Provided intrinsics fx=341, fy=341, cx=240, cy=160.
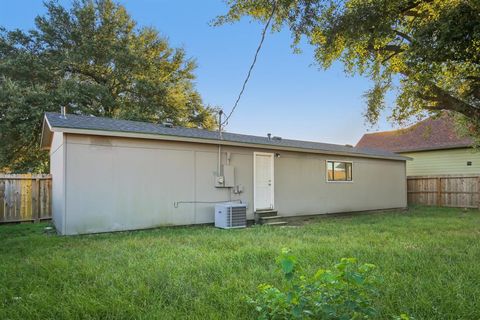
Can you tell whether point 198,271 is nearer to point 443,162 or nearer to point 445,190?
point 445,190

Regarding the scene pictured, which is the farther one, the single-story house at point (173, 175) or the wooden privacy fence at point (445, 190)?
the wooden privacy fence at point (445, 190)

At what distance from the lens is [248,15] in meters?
8.20

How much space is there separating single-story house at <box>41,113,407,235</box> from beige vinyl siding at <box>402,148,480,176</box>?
650cm

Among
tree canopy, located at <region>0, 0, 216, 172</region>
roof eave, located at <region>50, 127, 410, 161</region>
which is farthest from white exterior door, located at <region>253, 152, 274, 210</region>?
tree canopy, located at <region>0, 0, 216, 172</region>

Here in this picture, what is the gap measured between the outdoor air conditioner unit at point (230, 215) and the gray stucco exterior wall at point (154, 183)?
46 centimetres

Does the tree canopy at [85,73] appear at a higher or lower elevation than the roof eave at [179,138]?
higher

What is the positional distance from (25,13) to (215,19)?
15.1m

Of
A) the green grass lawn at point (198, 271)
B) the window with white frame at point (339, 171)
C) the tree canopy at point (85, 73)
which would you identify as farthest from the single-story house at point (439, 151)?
the tree canopy at point (85, 73)

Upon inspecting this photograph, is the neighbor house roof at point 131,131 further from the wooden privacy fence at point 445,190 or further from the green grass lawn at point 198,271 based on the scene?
the wooden privacy fence at point 445,190

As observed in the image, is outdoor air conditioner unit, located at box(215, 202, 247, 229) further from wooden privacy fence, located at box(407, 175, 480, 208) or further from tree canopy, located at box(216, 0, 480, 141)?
wooden privacy fence, located at box(407, 175, 480, 208)

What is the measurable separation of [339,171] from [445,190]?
20.5 ft

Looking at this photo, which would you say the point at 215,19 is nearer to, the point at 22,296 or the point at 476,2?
the point at 476,2

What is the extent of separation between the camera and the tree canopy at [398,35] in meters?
5.69

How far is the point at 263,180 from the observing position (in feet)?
35.3
